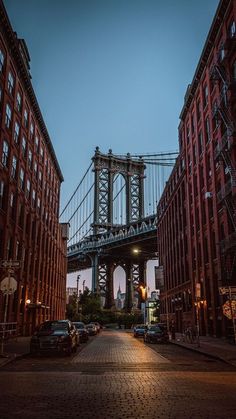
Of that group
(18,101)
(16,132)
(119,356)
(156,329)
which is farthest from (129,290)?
(119,356)

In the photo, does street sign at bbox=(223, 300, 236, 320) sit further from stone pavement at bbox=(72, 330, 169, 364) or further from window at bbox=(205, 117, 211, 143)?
window at bbox=(205, 117, 211, 143)

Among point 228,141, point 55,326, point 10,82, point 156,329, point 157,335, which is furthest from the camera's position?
point 10,82

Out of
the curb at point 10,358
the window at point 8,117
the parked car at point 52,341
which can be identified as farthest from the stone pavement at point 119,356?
the window at point 8,117

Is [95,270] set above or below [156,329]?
above

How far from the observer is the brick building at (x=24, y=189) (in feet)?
116

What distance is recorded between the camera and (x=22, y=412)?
7156 millimetres

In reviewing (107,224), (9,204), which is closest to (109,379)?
(9,204)

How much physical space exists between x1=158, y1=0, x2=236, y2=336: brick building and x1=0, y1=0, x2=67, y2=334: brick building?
54.9ft

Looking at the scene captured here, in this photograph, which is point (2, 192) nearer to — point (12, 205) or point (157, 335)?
point (12, 205)

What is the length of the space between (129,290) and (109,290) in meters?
6.15

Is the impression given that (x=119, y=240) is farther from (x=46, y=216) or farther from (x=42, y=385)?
(x=42, y=385)

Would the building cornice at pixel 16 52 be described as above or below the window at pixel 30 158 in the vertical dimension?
above

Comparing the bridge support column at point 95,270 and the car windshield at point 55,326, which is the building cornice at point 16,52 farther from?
the bridge support column at point 95,270

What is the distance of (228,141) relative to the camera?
108 ft
